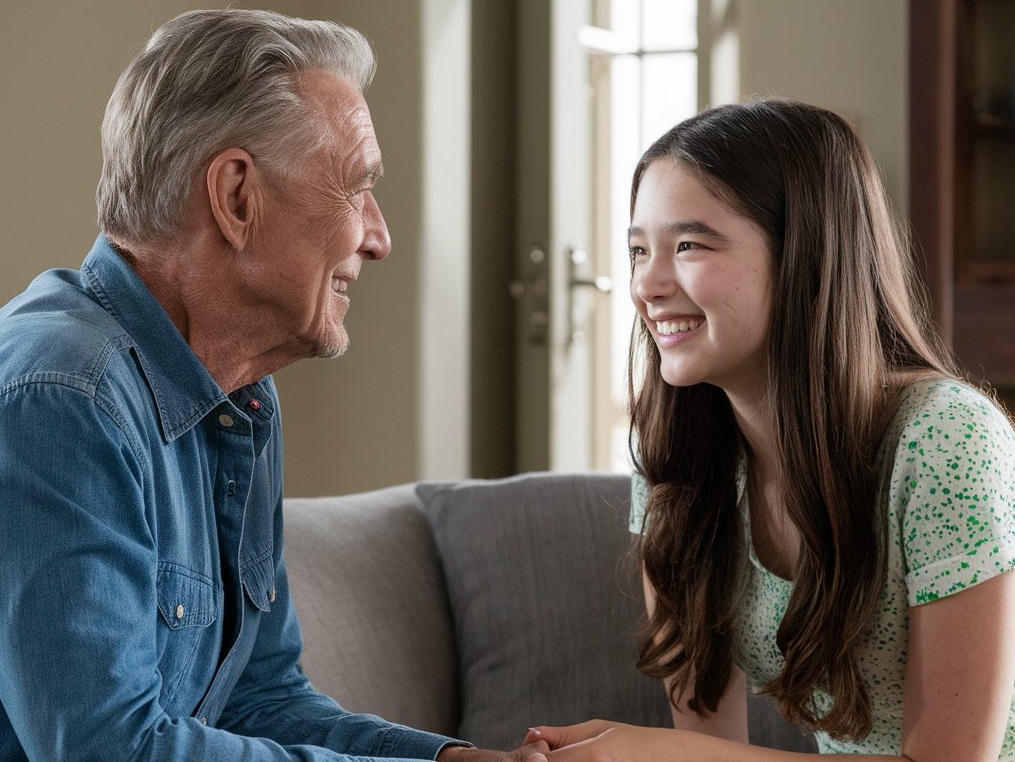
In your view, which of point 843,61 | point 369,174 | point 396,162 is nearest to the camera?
point 369,174

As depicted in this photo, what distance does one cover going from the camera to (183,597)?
1.14 metres

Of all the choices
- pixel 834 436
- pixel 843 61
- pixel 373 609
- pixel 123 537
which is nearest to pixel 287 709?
pixel 373 609

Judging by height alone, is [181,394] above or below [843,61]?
below

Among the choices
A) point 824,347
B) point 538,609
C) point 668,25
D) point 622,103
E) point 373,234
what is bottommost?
point 538,609

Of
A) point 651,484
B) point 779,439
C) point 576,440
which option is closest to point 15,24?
point 576,440

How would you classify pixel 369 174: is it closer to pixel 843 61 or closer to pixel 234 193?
pixel 234 193

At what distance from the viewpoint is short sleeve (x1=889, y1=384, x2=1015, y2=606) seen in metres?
1.29

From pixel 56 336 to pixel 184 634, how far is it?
1.03 ft

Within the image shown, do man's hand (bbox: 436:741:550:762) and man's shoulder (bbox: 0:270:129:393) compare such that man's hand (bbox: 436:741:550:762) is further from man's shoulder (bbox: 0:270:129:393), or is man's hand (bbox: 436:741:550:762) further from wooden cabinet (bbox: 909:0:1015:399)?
wooden cabinet (bbox: 909:0:1015:399)

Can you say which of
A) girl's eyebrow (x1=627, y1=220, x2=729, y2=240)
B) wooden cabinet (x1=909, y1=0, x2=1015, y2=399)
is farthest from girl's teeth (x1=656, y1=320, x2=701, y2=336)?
wooden cabinet (x1=909, y1=0, x2=1015, y2=399)

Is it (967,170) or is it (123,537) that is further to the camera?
(967,170)

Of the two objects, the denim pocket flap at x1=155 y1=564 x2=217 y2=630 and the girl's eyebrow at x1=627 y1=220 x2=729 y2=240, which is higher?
the girl's eyebrow at x1=627 y1=220 x2=729 y2=240

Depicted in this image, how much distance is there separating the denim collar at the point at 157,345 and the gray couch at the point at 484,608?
0.62 m

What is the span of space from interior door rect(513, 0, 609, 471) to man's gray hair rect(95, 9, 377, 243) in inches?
86.1
